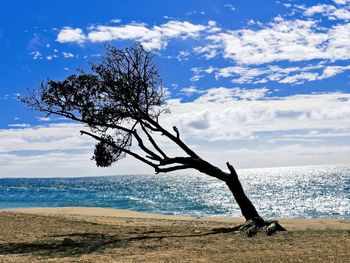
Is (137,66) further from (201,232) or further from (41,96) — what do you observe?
(201,232)

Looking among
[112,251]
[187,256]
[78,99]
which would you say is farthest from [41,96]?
[187,256]

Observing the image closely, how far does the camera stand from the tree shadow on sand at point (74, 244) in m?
13.6

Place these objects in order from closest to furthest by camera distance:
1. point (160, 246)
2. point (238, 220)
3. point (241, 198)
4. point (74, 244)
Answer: point (160, 246) → point (74, 244) → point (241, 198) → point (238, 220)

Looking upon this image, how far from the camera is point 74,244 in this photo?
15.1 m

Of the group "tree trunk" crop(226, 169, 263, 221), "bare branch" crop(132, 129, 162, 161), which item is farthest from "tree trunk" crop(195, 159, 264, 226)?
"bare branch" crop(132, 129, 162, 161)

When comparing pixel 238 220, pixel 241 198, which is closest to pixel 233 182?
pixel 241 198

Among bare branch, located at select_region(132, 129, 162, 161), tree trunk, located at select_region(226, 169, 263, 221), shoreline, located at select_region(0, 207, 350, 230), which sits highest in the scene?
bare branch, located at select_region(132, 129, 162, 161)

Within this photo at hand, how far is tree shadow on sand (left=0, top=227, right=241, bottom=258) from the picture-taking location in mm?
13570

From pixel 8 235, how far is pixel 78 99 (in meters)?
6.70

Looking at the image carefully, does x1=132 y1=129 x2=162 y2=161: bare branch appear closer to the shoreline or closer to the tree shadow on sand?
the tree shadow on sand

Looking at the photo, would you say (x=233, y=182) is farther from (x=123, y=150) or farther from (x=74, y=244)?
(x=74, y=244)

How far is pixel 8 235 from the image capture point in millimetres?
17281

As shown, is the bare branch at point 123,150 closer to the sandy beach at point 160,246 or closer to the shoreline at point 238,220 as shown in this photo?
the sandy beach at point 160,246

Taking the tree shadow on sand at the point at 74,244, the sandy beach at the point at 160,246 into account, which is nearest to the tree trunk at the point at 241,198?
the sandy beach at the point at 160,246
